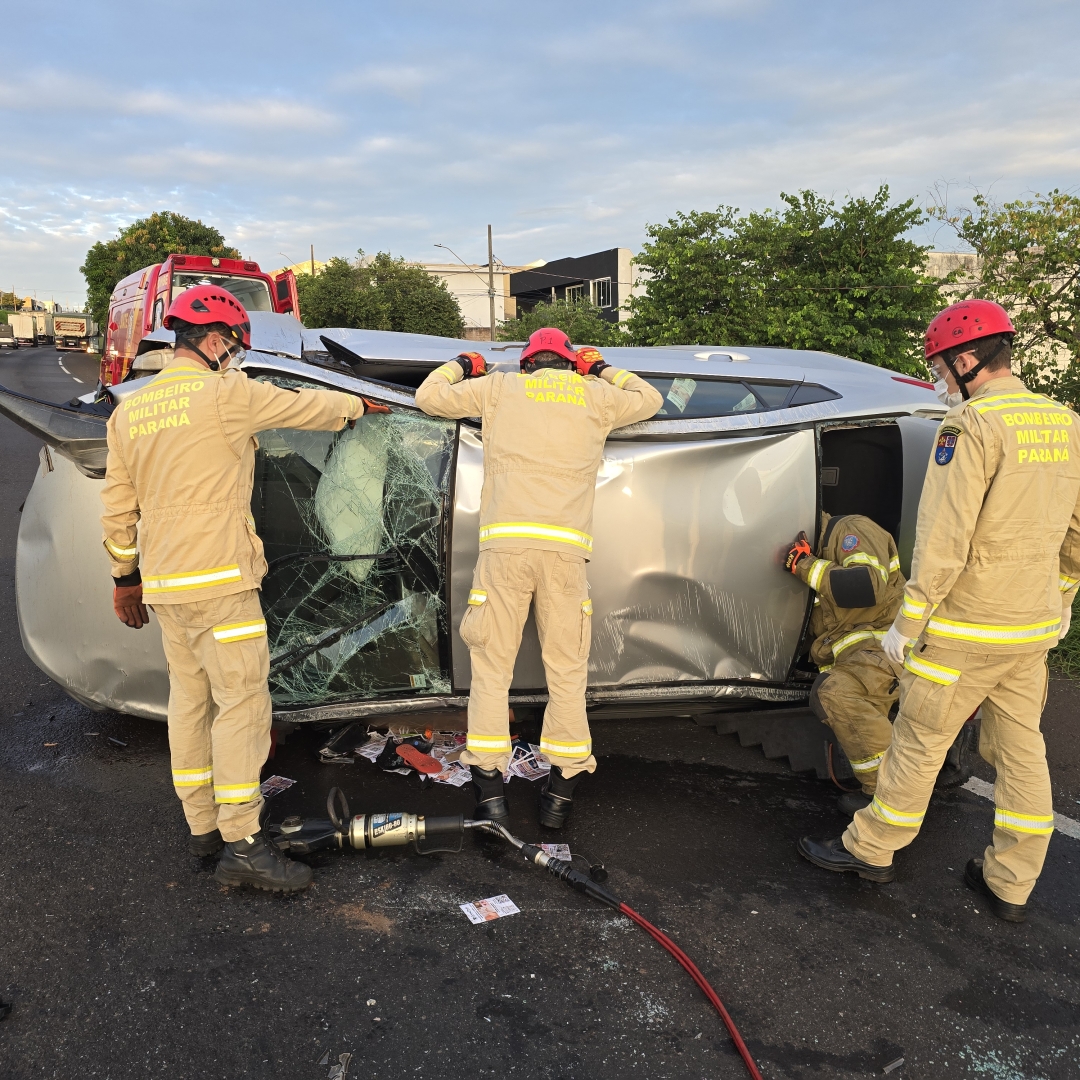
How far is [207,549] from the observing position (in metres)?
2.54

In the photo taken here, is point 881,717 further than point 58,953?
Yes

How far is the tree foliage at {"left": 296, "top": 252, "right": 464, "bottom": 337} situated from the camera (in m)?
31.6

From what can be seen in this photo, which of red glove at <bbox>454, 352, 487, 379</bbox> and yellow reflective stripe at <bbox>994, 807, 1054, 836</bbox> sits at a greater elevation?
red glove at <bbox>454, 352, 487, 379</bbox>

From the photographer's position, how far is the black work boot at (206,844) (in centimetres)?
273

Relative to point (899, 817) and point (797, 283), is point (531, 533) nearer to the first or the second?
point (899, 817)

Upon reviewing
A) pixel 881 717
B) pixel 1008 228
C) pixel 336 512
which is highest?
pixel 1008 228

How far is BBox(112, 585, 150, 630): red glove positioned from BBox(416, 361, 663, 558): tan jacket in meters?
1.12

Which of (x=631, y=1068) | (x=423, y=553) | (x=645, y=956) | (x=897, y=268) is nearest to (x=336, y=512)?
(x=423, y=553)

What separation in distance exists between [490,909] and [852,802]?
1.47 meters

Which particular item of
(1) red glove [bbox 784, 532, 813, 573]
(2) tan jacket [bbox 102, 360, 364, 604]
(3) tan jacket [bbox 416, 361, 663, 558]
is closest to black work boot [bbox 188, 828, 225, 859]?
(2) tan jacket [bbox 102, 360, 364, 604]

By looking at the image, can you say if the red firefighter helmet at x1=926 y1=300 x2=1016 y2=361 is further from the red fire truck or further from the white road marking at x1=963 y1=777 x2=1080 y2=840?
the red fire truck

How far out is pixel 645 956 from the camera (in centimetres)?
231

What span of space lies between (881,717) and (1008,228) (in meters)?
6.64

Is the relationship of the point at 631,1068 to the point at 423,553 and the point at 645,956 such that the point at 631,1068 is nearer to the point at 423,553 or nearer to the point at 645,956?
the point at 645,956
